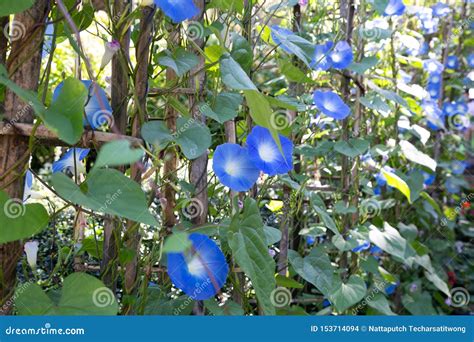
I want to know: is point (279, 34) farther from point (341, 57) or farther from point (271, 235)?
point (341, 57)

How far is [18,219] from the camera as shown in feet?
2.63

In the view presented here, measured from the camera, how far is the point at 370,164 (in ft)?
6.56

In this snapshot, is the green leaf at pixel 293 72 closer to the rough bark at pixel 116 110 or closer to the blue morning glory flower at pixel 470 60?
the rough bark at pixel 116 110

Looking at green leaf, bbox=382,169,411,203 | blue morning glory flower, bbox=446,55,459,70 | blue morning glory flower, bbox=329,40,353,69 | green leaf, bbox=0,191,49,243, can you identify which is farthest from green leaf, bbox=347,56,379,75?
→ blue morning glory flower, bbox=446,55,459,70

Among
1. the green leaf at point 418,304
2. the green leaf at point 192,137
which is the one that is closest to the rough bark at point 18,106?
the green leaf at point 192,137

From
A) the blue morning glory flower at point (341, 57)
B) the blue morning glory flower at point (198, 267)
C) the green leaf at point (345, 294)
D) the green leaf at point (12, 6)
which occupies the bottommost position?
the green leaf at point (345, 294)

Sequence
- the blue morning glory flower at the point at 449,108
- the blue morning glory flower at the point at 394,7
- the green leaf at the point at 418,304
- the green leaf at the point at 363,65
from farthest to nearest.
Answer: the blue morning glory flower at the point at 449,108, the green leaf at the point at 418,304, the blue morning glory flower at the point at 394,7, the green leaf at the point at 363,65

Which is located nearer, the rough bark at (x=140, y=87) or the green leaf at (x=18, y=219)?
the green leaf at (x=18, y=219)

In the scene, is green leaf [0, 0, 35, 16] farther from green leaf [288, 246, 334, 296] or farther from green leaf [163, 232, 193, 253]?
green leaf [288, 246, 334, 296]

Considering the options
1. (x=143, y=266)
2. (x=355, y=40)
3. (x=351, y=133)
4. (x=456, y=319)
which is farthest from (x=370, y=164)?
(x=143, y=266)

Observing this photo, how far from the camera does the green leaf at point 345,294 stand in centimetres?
146

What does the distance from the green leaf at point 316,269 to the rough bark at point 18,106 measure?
24.5 inches

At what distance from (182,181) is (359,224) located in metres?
0.82

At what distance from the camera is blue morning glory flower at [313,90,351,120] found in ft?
4.68
